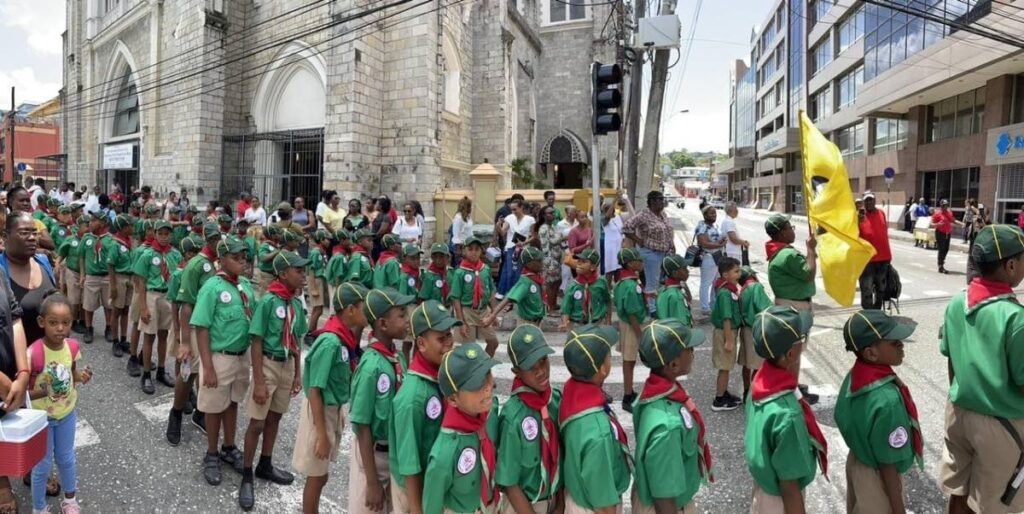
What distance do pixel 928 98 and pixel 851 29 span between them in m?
11.1

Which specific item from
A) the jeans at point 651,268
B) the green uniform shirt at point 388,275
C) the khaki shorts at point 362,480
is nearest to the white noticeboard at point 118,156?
the green uniform shirt at point 388,275

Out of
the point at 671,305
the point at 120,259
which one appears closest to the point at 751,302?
the point at 671,305

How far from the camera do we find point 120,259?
657 cm

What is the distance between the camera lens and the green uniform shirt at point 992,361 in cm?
267

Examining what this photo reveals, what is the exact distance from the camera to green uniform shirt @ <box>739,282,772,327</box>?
5098 mm

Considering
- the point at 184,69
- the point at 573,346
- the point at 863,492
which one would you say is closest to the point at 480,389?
the point at 573,346

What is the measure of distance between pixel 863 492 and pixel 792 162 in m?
46.7

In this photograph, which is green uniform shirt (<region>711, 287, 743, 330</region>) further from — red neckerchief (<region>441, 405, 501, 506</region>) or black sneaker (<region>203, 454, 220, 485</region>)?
black sneaker (<region>203, 454, 220, 485</region>)

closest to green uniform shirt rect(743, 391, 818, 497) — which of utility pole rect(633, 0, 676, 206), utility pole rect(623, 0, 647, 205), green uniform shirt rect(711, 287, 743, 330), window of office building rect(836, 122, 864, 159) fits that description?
green uniform shirt rect(711, 287, 743, 330)

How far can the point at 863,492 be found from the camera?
8.82ft

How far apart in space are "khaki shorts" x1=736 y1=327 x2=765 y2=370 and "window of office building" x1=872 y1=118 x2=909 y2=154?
2635cm

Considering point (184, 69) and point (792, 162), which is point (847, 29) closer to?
point (792, 162)

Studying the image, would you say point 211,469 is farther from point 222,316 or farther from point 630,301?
point 630,301

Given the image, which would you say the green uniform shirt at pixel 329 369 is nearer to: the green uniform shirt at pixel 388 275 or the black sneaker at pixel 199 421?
the black sneaker at pixel 199 421
